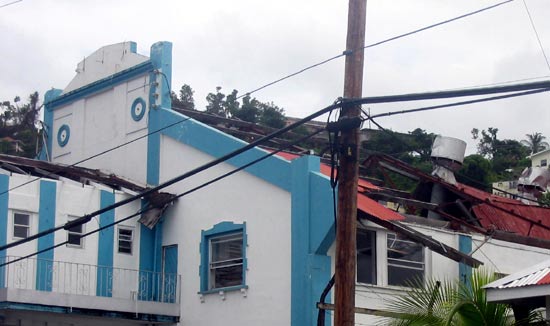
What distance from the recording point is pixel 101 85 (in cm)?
2861

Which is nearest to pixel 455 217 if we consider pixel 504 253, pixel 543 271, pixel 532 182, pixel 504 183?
pixel 504 253

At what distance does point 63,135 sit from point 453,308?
61.5 ft

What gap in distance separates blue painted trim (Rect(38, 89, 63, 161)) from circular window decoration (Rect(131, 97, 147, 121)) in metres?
3.81

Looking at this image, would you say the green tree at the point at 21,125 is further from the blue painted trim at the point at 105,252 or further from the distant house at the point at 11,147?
the blue painted trim at the point at 105,252

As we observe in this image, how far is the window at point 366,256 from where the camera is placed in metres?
22.8

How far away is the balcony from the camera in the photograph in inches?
873

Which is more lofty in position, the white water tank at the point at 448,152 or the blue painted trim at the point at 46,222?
the white water tank at the point at 448,152

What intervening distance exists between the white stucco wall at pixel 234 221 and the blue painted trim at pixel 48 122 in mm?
5436

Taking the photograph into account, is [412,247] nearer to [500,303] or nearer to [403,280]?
[403,280]

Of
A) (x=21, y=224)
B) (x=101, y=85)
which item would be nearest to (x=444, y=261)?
(x=21, y=224)

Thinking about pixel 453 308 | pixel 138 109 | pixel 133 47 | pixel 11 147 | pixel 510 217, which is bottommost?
pixel 453 308

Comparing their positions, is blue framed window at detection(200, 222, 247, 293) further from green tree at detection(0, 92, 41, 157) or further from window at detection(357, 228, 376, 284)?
green tree at detection(0, 92, 41, 157)

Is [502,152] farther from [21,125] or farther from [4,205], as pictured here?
[4,205]

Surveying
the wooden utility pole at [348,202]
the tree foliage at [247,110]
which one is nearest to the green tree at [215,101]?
the tree foliage at [247,110]
